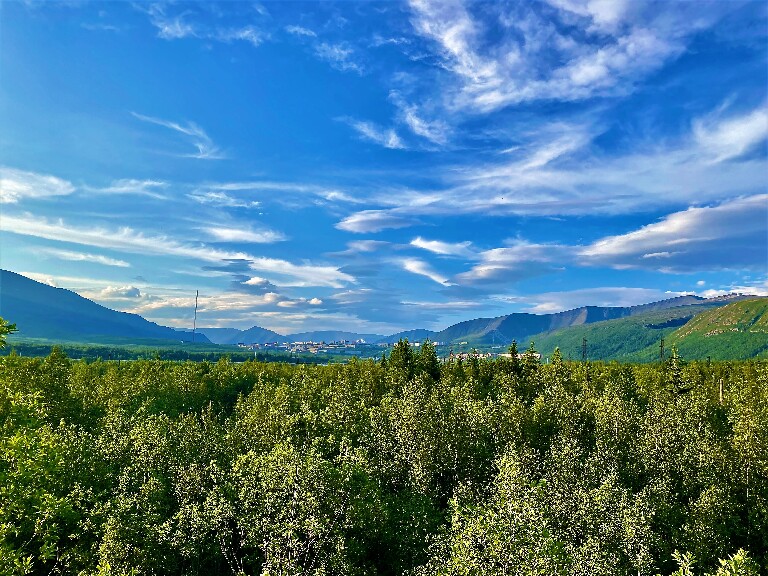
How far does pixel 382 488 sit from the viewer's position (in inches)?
2115

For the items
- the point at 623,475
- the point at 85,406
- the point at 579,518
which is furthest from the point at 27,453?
the point at 623,475

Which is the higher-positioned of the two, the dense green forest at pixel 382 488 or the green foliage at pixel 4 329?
the green foliage at pixel 4 329

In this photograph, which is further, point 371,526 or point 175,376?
point 175,376

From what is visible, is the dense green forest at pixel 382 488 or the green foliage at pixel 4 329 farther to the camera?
the dense green forest at pixel 382 488

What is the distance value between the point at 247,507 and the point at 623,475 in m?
48.1

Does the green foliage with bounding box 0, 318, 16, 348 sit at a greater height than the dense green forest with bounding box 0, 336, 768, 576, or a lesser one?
greater

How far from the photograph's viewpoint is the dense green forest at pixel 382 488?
33656 millimetres

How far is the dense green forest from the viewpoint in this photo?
33656mm

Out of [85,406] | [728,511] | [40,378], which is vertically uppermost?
[40,378]

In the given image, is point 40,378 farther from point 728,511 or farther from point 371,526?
point 728,511

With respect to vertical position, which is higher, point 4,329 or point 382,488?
point 4,329

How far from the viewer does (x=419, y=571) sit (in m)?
34.5

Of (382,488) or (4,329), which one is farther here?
(382,488)

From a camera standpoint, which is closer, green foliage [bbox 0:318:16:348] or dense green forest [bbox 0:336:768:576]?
green foliage [bbox 0:318:16:348]
